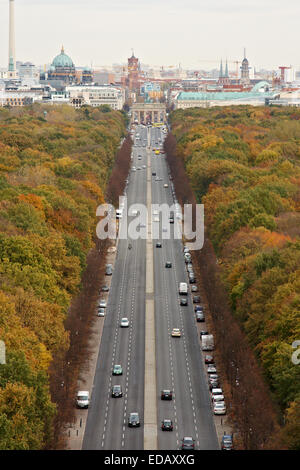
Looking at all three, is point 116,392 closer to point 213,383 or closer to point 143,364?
point 213,383

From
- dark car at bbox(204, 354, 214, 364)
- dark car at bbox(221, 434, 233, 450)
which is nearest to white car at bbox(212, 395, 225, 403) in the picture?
dark car at bbox(221, 434, 233, 450)

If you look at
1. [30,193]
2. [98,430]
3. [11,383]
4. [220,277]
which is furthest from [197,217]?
[11,383]

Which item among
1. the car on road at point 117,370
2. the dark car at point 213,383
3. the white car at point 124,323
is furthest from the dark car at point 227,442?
the white car at point 124,323

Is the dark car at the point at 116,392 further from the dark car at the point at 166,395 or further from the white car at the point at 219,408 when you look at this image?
the white car at the point at 219,408

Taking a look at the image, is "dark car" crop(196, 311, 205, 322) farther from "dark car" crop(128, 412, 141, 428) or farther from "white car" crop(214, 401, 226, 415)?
"dark car" crop(128, 412, 141, 428)
